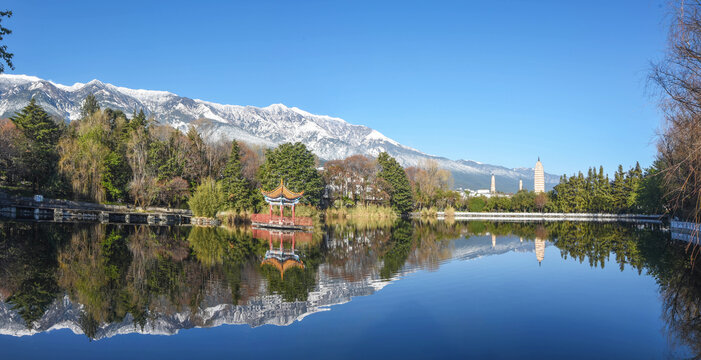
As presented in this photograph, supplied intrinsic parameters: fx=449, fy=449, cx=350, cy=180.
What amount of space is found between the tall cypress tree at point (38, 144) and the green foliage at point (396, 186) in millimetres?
42869

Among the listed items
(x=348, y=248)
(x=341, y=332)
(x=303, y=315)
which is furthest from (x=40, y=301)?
(x=348, y=248)

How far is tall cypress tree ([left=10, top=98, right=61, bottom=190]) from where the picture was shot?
4253cm

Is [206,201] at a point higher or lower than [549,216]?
higher

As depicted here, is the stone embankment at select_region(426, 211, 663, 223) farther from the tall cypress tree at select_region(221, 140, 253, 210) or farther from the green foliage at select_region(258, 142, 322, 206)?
the tall cypress tree at select_region(221, 140, 253, 210)

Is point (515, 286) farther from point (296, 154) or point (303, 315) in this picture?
point (296, 154)

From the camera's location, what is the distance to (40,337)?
28.5 feet

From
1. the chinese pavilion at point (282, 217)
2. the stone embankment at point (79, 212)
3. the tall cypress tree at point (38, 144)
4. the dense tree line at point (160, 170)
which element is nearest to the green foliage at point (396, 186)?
the dense tree line at point (160, 170)

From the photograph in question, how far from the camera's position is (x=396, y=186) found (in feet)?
230

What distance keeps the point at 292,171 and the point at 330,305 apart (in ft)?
131

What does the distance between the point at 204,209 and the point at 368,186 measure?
105 ft

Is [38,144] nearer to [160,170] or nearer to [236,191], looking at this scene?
[160,170]

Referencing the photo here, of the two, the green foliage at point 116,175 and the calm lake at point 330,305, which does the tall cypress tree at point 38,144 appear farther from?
the calm lake at point 330,305

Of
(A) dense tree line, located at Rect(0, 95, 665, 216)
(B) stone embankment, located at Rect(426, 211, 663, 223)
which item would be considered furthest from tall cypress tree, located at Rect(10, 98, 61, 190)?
(B) stone embankment, located at Rect(426, 211, 663, 223)

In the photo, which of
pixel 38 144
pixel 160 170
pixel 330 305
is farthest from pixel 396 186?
pixel 330 305
